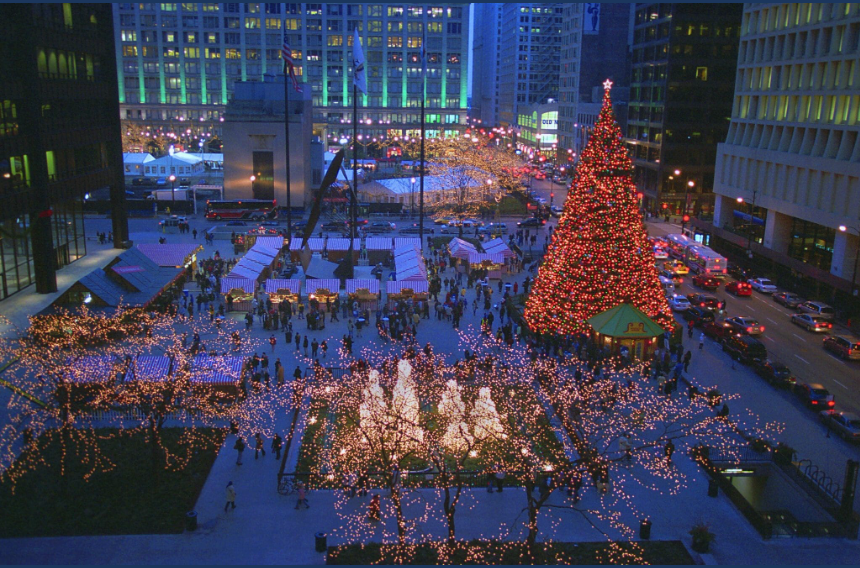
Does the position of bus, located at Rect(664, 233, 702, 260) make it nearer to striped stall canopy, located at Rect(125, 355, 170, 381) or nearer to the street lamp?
the street lamp

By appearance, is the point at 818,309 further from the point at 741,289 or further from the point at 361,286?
the point at 361,286

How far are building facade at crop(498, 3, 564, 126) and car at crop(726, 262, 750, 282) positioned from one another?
104m

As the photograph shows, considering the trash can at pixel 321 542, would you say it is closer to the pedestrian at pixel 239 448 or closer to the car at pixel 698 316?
the pedestrian at pixel 239 448

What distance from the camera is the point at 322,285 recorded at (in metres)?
42.8

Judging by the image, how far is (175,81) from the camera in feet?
426

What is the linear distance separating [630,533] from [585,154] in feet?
65.3

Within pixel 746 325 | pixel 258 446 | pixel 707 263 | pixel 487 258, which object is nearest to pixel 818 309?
pixel 746 325

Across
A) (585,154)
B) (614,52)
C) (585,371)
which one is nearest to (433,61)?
(614,52)

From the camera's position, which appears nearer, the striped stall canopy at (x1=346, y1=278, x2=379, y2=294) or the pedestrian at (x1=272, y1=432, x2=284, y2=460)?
the pedestrian at (x1=272, y1=432, x2=284, y2=460)

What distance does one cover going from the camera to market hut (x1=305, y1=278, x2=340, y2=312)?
140 ft

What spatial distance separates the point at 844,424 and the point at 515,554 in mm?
15125

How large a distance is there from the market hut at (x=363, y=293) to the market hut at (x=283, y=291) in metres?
2.96

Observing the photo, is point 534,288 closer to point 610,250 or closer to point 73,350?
point 610,250

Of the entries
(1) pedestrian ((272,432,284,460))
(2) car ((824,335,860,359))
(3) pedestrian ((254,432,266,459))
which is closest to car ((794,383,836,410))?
(2) car ((824,335,860,359))
